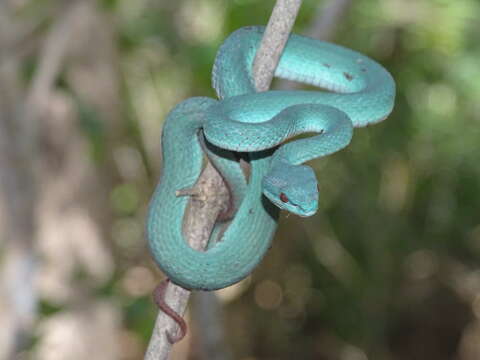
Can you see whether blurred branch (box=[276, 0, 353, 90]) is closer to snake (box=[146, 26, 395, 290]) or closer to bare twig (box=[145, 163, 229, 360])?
snake (box=[146, 26, 395, 290])

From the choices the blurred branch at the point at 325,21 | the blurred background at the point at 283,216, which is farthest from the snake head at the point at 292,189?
the blurred background at the point at 283,216

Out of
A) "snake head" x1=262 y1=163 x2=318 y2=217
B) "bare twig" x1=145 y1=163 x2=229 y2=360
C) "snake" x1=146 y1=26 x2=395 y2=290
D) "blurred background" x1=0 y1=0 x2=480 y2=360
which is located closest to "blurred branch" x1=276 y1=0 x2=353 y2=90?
"blurred background" x1=0 y1=0 x2=480 y2=360

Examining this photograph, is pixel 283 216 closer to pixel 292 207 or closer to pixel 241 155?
pixel 241 155

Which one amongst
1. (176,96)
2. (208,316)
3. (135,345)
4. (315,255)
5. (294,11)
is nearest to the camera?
(294,11)

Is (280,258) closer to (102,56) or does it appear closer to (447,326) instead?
(447,326)

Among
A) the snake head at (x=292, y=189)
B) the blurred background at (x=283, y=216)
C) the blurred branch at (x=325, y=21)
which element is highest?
the snake head at (x=292, y=189)

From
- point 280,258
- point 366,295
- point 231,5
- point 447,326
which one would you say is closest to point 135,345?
point 280,258

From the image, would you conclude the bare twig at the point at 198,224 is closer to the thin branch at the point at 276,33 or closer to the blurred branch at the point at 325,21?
the thin branch at the point at 276,33
